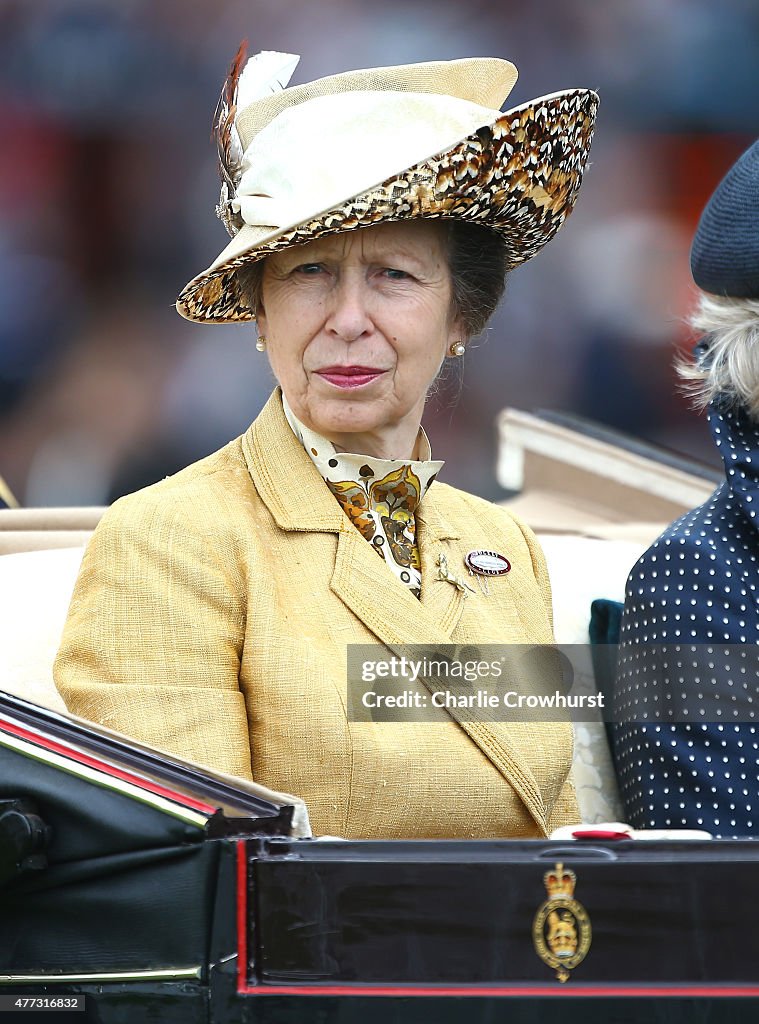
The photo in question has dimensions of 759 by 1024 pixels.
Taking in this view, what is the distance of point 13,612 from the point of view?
2.22 m

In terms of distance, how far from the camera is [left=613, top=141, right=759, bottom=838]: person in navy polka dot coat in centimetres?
196

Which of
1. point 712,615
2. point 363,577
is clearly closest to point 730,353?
point 712,615

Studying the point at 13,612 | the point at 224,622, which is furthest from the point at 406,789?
the point at 13,612

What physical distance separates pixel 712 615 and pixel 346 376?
626 mm

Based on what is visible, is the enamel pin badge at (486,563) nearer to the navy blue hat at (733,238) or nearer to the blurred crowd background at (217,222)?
the navy blue hat at (733,238)

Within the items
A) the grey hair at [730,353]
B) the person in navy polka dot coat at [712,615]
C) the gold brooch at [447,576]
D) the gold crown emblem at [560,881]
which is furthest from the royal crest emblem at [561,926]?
the grey hair at [730,353]

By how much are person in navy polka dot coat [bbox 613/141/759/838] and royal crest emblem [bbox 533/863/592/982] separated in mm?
742

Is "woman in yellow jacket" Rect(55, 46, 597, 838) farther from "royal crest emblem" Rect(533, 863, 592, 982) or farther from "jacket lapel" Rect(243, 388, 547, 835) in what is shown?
"royal crest emblem" Rect(533, 863, 592, 982)

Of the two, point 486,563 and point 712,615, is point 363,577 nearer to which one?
point 486,563

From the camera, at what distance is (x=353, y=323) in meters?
1.96

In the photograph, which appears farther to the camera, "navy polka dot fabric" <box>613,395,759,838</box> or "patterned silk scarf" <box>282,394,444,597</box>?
"patterned silk scarf" <box>282,394,444,597</box>

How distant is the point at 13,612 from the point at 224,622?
559 millimetres

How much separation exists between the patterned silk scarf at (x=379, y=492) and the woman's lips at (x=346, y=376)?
0.10m

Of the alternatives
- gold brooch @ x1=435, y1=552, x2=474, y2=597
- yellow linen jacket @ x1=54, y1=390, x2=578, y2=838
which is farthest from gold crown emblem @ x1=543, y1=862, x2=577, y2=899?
gold brooch @ x1=435, y1=552, x2=474, y2=597
